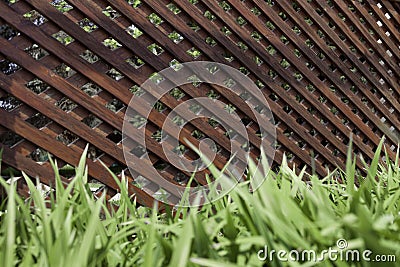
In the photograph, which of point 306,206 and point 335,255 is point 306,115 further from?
point 335,255

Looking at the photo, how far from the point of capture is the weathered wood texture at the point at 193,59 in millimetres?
1793

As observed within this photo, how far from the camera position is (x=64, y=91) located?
186 centimetres

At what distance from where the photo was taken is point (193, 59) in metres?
2.26

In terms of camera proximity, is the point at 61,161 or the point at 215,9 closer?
the point at 61,161

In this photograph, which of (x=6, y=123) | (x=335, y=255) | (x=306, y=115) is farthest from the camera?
(x=306, y=115)

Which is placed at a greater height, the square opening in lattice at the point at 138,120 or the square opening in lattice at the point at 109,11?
the square opening in lattice at the point at 109,11

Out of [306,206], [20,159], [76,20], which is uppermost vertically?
[76,20]

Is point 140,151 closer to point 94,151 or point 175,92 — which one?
point 175,92

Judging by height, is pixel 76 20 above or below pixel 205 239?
above

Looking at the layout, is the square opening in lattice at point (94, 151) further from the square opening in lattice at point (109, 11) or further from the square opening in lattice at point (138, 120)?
the square opening in lattice at point (109, 11)

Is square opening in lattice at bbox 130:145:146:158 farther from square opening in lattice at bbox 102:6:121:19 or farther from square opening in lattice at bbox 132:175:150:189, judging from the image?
square opening in lattice at bbox 102:6:121:19

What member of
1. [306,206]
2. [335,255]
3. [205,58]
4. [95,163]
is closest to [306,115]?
[205,58]

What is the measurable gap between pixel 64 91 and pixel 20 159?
0.29m

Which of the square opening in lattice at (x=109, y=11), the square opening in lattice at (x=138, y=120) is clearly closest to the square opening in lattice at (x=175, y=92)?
the square opening in lattice at (x=138, y=120)
